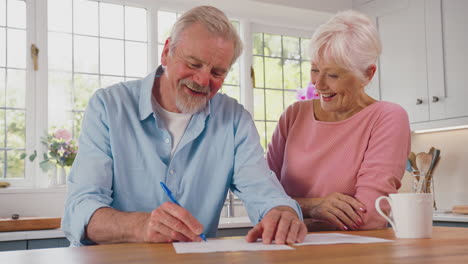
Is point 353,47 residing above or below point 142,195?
above

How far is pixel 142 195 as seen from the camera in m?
1.54

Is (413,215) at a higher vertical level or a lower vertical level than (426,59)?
lower

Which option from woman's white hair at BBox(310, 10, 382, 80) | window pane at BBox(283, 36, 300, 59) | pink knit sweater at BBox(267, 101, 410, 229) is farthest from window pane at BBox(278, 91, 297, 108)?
woman's white hair at BBox(310, 10, 382, 80)

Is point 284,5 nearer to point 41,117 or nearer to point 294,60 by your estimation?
point 294,60

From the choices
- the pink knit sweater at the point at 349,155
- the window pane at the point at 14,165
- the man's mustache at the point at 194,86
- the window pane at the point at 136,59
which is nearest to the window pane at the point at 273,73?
the window pane at the point at 136,59

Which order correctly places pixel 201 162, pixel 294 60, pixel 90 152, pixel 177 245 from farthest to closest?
pixel 294 60, pixel 201 162, pixel 90 152, pixel 177 245

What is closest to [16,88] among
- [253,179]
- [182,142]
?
[182,142]

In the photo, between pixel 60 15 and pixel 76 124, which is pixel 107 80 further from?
pixel 60 15

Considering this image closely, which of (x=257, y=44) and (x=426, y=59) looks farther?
(x=257, y=44)

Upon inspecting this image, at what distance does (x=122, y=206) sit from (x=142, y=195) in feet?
0.20

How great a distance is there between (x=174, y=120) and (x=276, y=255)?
80 cm

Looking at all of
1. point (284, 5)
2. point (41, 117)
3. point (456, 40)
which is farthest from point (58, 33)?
point (456, 40)

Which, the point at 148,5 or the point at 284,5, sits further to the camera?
the point at 284,5

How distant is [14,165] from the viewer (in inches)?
136
